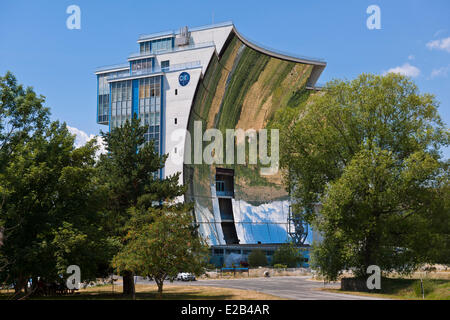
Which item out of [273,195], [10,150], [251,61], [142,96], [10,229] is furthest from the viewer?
[273,195]

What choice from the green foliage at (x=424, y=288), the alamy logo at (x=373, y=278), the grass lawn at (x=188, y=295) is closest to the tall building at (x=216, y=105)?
the grass lawn at (x=188, y=295)

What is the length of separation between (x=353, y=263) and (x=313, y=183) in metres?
6.79

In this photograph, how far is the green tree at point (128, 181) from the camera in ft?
121

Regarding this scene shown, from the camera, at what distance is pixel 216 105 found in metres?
101

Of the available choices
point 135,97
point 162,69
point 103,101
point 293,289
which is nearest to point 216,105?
point 162,69

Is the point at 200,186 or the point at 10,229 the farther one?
the point at 200,186

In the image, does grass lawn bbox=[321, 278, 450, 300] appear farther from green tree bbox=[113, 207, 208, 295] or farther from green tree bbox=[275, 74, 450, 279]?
green tree bbox=[113, 207, 208, 295]

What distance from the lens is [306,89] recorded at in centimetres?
12031

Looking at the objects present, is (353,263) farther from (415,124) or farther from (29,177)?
(29,177)

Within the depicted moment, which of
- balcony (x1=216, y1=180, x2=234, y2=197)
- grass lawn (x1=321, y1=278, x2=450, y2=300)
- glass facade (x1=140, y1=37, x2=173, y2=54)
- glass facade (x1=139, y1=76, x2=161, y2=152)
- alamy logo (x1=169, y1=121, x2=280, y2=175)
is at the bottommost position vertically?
grass lawn (x1=321, y1=278, x2=450, y2=300)

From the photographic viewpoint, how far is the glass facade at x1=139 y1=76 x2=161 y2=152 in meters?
93.6

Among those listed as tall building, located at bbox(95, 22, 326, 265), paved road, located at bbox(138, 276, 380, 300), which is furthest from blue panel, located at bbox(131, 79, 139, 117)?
paved road, located at bbox(138, 276, 380, 300)

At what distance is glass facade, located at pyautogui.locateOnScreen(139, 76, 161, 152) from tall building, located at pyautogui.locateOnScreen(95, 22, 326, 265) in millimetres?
191

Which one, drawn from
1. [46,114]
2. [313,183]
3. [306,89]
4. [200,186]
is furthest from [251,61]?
[46,114]
